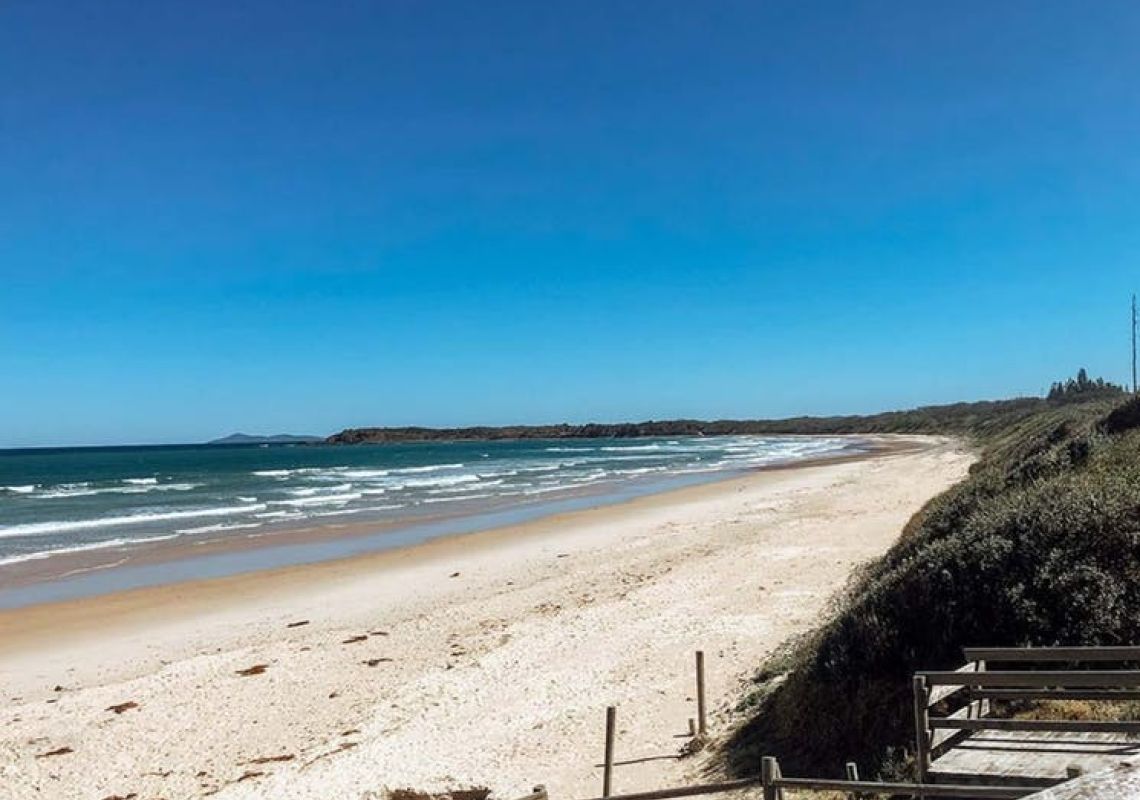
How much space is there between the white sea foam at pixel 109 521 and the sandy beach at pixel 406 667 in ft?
49.5

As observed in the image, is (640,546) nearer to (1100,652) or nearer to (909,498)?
(909,498)

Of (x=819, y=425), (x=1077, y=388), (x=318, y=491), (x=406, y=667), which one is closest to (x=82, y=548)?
(x=406, y=667)

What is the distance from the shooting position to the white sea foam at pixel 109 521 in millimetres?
32062

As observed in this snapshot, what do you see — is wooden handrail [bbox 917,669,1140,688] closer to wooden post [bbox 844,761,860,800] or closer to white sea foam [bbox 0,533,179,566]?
wooden post [bbox 844,761,860,800]

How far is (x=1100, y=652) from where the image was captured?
19.8ft

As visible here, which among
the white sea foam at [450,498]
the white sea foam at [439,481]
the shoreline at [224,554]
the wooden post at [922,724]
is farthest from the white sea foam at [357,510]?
the wooden post at [922,724]

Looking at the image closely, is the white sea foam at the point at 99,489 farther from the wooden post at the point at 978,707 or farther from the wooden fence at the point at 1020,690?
the wooden fence at the point at 1020,690

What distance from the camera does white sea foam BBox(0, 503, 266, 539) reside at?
3206cm

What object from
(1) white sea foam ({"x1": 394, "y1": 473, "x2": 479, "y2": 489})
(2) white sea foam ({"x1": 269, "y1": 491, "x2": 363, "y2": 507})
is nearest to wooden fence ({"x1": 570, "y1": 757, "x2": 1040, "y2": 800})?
(2) white sea foam ({"x1": 269, "y1": 491, "x2": 363, "y2": 507})

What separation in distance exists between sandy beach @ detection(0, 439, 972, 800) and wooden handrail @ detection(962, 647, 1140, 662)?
312 cm

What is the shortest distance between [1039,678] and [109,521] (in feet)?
118

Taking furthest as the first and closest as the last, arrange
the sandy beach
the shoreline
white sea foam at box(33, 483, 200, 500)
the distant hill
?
the distant hill < white sea foam at box(33, 483, 200, 500) < the shoreline < the sandy beach

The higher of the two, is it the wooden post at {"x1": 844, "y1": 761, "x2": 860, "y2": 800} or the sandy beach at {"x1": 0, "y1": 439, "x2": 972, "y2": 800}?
the wooden post at {"x1": 844, "y1": 761, "x2": 860, "y2": 800}

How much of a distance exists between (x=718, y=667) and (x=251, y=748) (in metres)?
5.65
